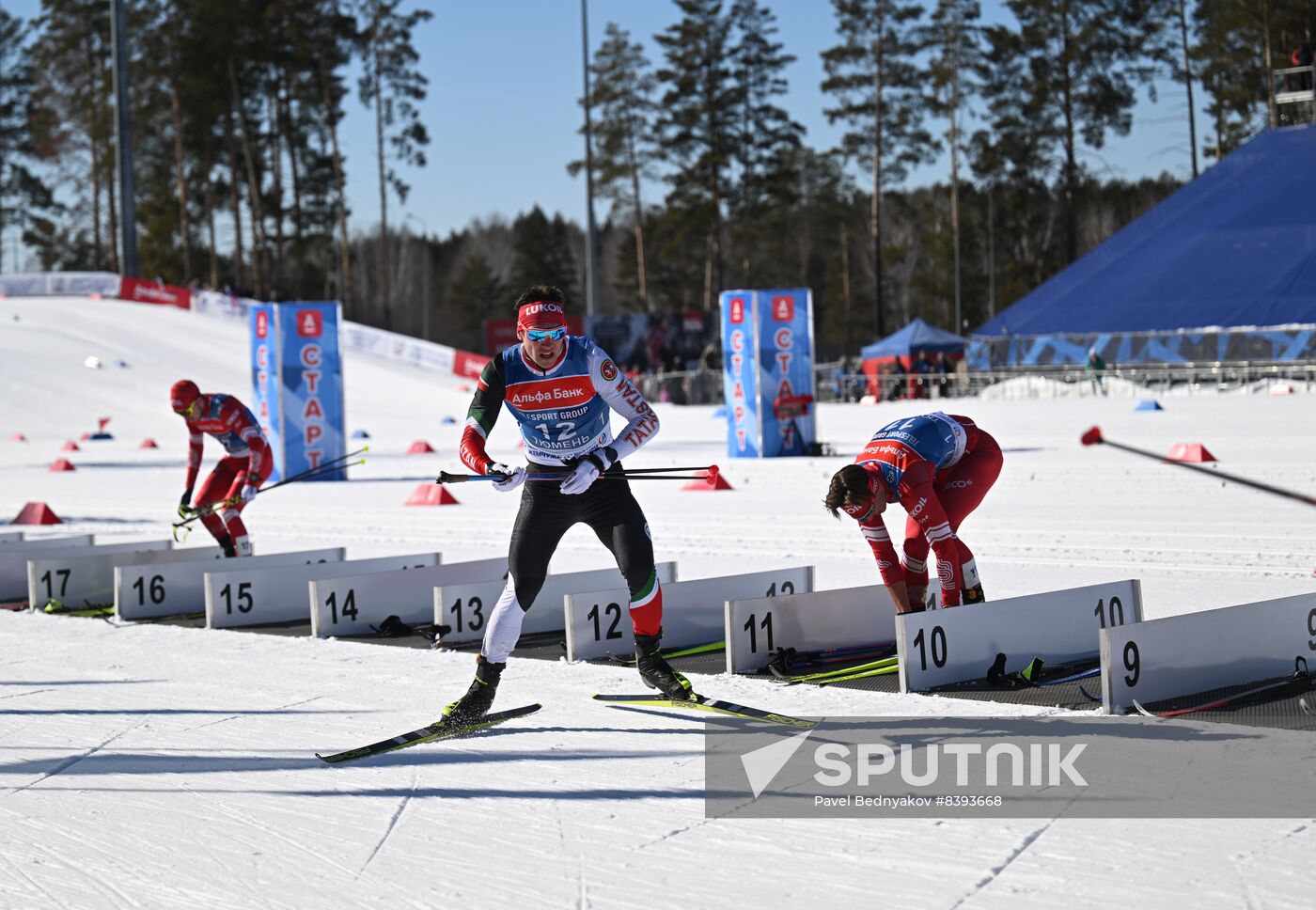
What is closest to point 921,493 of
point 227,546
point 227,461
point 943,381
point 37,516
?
point 227,546

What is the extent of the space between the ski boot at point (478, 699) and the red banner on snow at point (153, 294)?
52.8 meters

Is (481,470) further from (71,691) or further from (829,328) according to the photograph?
(829,328)

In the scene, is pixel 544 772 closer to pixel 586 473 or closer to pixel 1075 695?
pixel 586 473

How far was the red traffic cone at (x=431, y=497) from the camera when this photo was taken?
1866cm

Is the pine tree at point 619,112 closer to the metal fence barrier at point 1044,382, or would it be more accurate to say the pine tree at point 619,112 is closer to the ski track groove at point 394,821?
the metal fence barrier at point 1044,382

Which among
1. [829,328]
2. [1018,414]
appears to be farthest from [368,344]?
[829,328]

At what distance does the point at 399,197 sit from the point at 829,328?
1417 inches

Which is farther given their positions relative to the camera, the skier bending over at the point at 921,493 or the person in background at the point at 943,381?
the person in background at the point at 943,381

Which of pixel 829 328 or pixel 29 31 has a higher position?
pixel 29 31

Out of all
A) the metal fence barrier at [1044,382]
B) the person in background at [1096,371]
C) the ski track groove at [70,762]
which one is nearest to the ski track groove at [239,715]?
the ski track groove at [70,762]

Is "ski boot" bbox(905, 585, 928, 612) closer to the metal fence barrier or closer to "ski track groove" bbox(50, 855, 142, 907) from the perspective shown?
"ski track groove" bbox(50, 855, 142, 907)

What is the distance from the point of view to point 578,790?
5574mm

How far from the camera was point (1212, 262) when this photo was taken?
35531mm

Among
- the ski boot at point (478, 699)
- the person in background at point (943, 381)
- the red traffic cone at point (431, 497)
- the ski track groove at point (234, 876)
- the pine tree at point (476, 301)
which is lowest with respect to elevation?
the ski track groove at point (234, 876)
